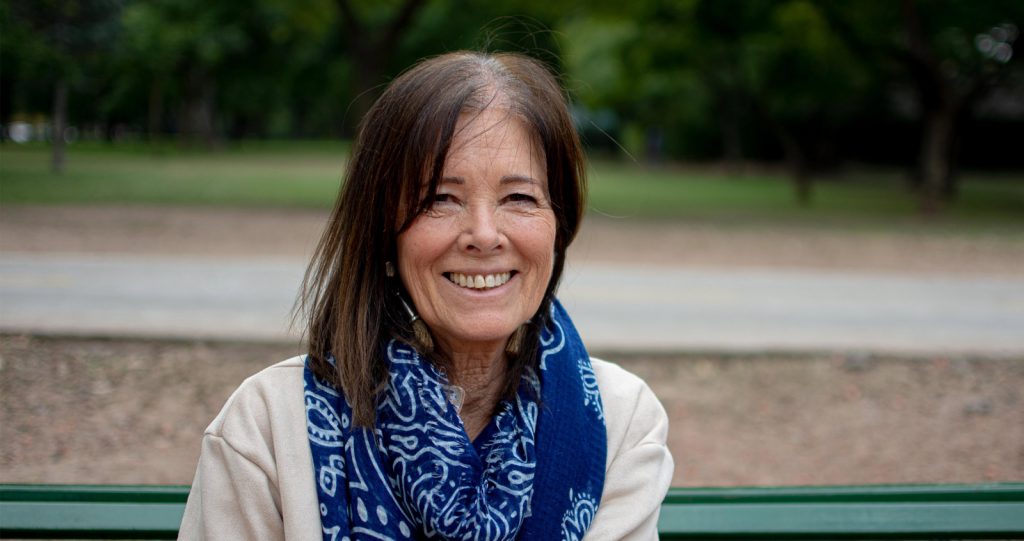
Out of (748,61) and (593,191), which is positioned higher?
(748,61)

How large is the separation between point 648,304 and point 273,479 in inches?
291

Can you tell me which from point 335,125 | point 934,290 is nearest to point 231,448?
point 934,290

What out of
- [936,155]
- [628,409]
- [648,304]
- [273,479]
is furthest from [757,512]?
[936,155]

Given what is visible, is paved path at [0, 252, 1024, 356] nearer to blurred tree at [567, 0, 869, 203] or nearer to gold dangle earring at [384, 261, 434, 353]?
gold dangle earring at [384, 261, 434, 353]

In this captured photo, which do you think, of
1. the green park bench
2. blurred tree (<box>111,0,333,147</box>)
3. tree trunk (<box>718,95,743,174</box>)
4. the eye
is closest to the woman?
the eye

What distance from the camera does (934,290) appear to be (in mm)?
10305

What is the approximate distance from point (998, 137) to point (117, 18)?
42.5 metres

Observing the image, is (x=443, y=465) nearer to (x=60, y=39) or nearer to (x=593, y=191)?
(x=60, y=39)

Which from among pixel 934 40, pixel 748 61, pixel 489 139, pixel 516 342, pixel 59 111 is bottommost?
pixel 748 61

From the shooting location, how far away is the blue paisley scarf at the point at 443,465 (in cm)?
174

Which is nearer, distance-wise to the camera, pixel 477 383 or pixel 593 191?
pixel 477 383

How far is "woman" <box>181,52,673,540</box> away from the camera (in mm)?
1747

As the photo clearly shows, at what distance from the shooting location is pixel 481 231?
6.02ft

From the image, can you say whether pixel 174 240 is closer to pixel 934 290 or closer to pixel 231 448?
pixel 934 290
